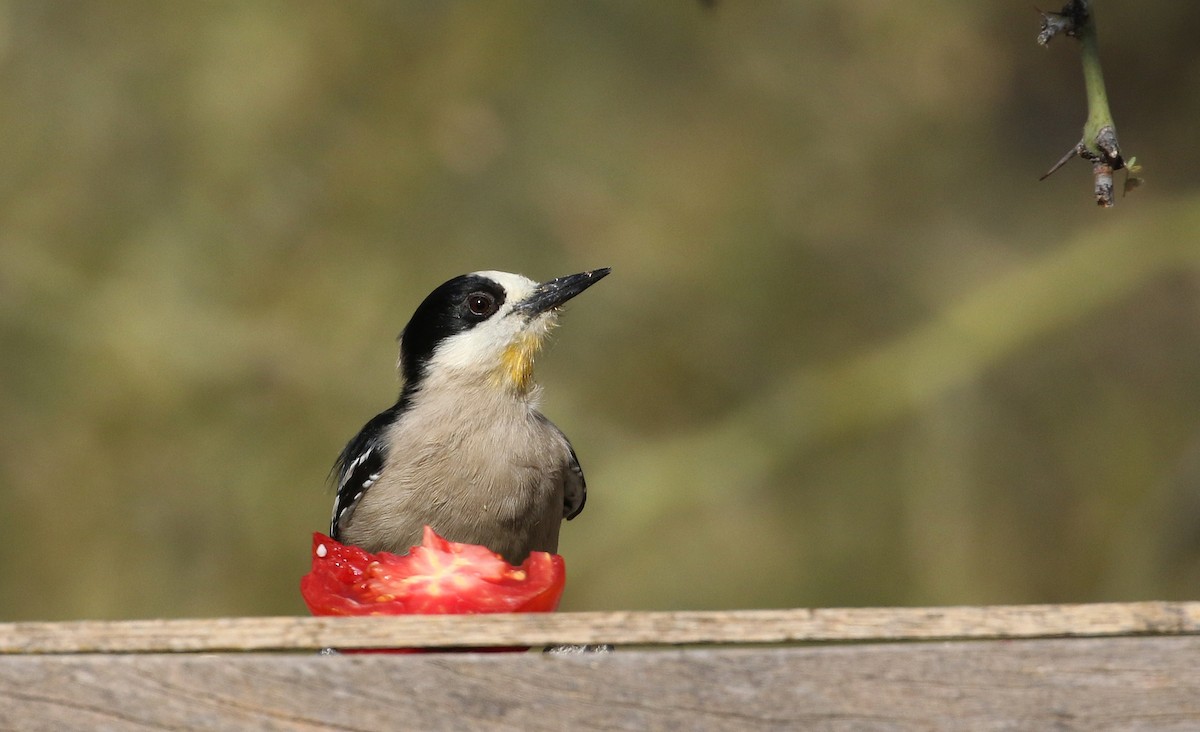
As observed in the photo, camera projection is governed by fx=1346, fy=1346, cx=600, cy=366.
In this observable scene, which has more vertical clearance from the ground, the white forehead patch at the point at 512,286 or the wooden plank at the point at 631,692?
the white forehead patch at the point at 512,286

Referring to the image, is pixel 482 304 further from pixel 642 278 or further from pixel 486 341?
pixel 642 278

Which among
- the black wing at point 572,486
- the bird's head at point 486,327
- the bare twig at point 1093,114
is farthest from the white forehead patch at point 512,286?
the bare twig at point 1093,114

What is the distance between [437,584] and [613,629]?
0.48 m

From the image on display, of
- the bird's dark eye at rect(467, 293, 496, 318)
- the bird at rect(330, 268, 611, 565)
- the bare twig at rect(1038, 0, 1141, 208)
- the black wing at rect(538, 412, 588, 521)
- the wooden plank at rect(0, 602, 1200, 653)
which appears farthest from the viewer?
the bird's dark eye at rect(467, 293, 496, 318)

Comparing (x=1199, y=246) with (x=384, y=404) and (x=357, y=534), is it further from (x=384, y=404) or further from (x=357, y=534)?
(x=357, y=534)

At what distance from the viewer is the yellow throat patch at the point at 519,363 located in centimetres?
271

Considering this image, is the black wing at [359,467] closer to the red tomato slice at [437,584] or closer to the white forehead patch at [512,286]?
the white forehead patch at [512,286]

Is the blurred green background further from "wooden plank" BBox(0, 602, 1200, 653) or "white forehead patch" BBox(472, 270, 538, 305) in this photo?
"wooden plank" BBox(0, 602, 1200, 653)

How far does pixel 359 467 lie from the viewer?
2625 millimetres

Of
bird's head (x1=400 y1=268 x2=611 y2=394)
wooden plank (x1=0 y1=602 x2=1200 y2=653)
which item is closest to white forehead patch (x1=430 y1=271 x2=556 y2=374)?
bird's head (x1=400 y1=268 x2=611 y2=394)

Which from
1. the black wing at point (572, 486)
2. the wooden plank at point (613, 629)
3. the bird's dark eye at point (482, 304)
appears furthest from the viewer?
the bird's dark eye at point (482, 304)

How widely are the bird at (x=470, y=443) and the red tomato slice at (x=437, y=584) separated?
615 millimetres

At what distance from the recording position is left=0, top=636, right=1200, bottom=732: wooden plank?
1.29 m

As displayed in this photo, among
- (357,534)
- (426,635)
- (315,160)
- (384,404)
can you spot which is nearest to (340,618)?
(426,635)
